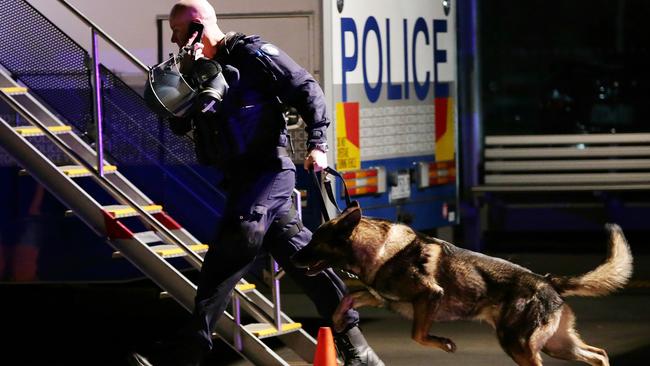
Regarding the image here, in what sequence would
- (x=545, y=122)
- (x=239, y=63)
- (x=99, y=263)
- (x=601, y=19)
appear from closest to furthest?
1. (x=239, y=63)
2. (x=99, y=263)
3. (x=545, y=122)
4. (x=601, y=19)

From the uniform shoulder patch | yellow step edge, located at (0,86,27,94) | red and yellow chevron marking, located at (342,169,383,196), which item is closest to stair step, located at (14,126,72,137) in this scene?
yellow step edge, located at (0,86,27,94)

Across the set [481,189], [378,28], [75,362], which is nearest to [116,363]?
[75,362]

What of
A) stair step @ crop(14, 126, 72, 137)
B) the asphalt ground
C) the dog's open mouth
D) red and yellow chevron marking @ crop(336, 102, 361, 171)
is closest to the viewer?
the dog's open mouth

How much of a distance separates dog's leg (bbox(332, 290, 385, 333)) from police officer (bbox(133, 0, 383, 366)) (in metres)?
0.49

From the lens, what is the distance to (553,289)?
639 cm

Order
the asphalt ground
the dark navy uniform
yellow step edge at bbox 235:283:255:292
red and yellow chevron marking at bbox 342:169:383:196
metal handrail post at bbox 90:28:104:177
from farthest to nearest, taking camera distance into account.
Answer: red and yellow chevron marking at bbox 342:169:383:196, the asphalt ground, metal handrail post at bbox 90:28:104:177, yellow step edge at bbox 235:283:255:292, the dark navy uniform

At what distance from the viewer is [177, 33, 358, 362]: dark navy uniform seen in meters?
6.76

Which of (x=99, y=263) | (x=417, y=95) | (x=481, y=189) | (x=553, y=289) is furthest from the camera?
(x=481, y=189)

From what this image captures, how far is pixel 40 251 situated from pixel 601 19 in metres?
9.03

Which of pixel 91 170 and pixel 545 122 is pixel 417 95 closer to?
pixel 91 170

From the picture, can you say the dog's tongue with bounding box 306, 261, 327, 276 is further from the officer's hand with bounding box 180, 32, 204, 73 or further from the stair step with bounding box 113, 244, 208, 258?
the stair step with bounding box 113, 244, 208, 258

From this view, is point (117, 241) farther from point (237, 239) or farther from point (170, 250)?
point (237, 239)

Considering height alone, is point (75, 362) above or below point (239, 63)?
below

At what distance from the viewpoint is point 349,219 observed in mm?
6383
